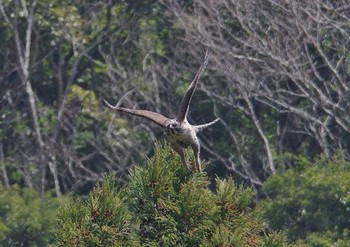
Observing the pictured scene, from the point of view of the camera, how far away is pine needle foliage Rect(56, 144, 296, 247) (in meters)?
14.8

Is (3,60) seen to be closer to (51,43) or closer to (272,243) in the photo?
(51,43)

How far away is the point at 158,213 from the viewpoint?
1494cm

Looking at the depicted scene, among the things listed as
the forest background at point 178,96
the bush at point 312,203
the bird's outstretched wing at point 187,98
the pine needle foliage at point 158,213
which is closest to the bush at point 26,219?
the forest background at point 178,96

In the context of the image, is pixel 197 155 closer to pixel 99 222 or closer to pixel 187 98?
pixel 187 98

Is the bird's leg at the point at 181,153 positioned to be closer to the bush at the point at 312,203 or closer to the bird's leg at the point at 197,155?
the bird's leg at the point at 197,155

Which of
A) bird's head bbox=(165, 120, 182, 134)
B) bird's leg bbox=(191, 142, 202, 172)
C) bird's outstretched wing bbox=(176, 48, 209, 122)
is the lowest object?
bird's leg bbox=(191, 142, 202, 172)

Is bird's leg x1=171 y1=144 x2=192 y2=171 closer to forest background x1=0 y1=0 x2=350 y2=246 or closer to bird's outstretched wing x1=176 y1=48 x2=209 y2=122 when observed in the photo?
bird's outstretched wing x1=176 y1=48 x2=209 y2=122

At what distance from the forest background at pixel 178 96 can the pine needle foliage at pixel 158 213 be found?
11.5 meters

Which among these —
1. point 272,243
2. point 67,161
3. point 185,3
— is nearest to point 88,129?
point 67,161

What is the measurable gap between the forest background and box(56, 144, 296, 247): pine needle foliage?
1154 cm

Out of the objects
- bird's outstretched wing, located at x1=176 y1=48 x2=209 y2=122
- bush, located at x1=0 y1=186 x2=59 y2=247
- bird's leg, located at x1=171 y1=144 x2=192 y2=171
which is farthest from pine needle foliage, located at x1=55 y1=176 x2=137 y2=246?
bush, located at x1=0 y1=186 x2=59 y2=247

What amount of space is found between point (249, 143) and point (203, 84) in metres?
1.24

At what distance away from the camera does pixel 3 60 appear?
33.9 m

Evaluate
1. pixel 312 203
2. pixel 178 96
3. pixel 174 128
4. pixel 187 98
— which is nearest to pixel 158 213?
pixel 174 128
